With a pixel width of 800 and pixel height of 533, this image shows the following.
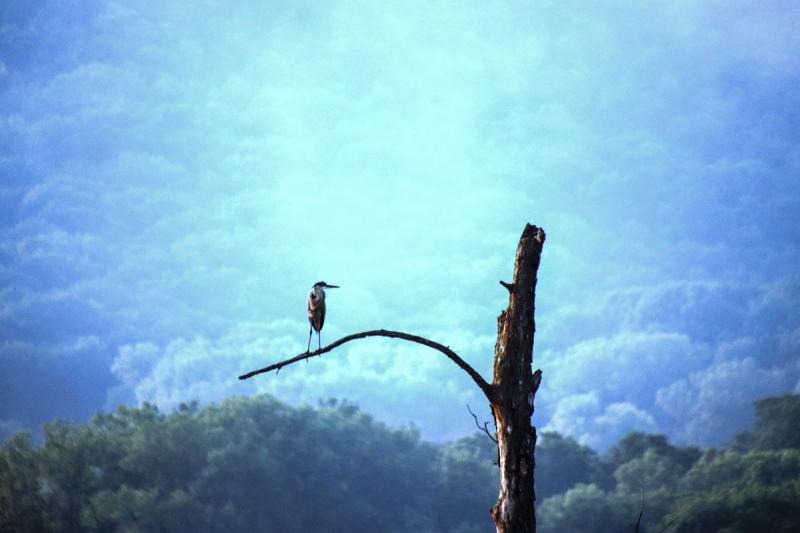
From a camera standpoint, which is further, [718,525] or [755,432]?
[755,432]

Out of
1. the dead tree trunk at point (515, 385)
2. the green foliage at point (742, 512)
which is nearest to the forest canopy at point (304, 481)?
the green foliage at point (742, 512)

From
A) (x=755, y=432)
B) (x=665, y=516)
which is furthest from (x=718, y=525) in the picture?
(x=755, y=432)

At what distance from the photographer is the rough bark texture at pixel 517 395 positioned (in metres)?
7.03

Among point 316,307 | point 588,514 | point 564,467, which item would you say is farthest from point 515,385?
point 564,467

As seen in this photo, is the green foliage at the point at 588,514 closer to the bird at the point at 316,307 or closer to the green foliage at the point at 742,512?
the green foliage at the point at 742,512

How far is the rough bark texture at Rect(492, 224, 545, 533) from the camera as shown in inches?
277

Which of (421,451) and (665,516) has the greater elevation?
(421,451)

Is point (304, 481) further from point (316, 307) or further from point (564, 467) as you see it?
point (316, 307)

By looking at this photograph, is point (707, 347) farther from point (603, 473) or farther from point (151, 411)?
point (151, 411)

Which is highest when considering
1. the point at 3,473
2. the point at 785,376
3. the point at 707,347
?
the point at 707,347

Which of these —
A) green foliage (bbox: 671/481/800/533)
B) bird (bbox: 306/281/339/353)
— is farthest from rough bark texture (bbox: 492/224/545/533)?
green foliage (bbox: 671/481/800/533)

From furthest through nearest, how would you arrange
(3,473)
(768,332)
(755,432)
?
(768,332) < (755,432) < (3,473)

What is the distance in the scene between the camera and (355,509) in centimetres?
7112

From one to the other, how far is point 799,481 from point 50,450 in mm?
53884
